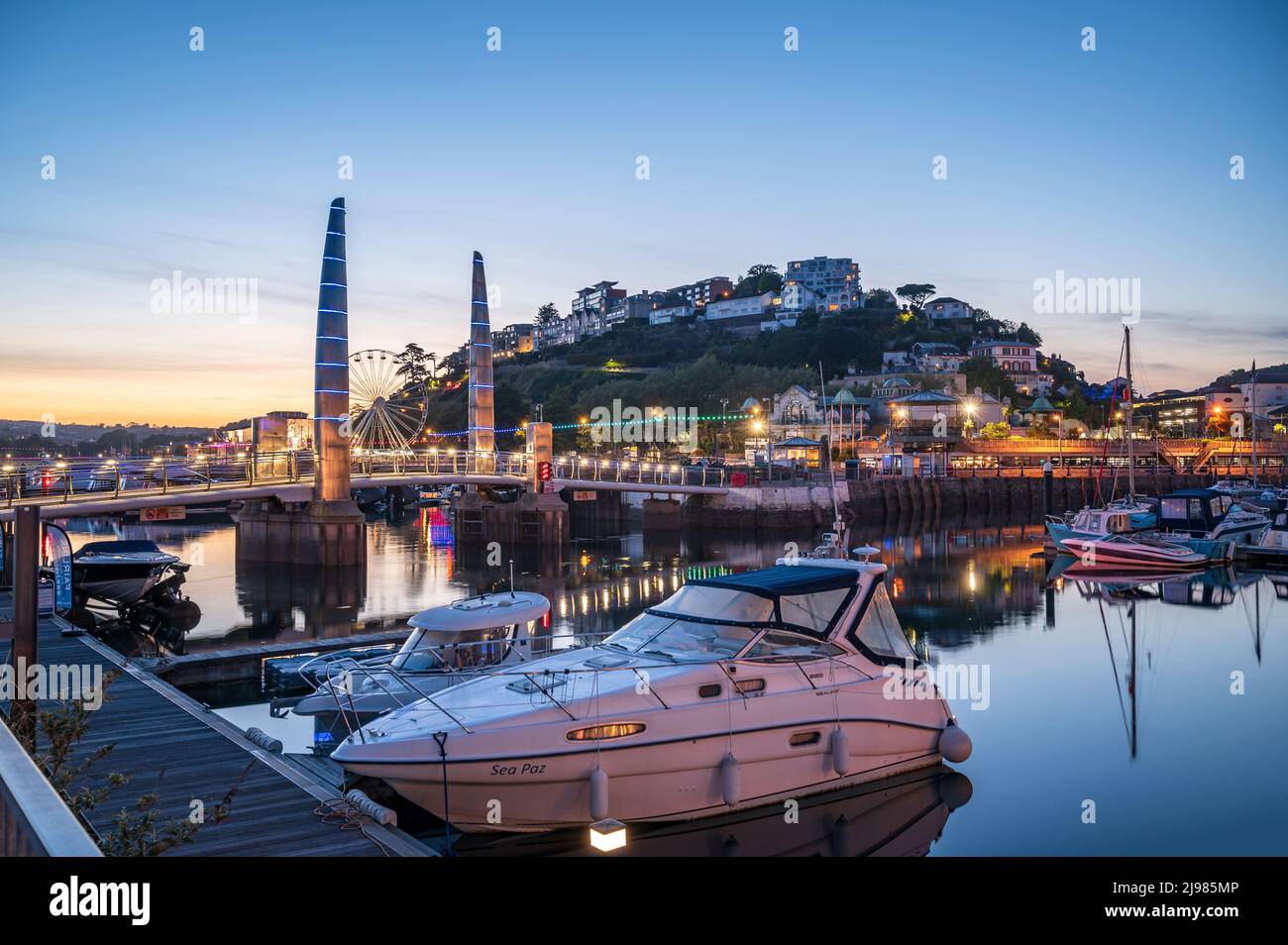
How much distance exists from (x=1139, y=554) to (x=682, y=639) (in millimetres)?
35458

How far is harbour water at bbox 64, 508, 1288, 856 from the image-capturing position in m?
14.4

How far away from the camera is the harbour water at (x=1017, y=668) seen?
568 inches

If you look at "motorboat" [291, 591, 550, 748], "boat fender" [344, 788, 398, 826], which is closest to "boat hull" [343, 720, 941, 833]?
"boat fender" [344, 788, 398, 826]

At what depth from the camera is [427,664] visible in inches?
672

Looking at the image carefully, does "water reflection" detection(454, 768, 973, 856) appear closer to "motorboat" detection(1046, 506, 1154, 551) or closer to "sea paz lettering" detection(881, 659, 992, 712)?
"sea paz lettering" detection(881, 659, 992, 712)

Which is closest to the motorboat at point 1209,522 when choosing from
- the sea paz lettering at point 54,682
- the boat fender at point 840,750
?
the boat fender at point 840,750

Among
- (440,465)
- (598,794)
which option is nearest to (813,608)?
(598,794)

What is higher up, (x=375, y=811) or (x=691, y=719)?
(x=691, y=719)

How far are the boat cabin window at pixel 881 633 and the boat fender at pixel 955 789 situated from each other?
6.49ft

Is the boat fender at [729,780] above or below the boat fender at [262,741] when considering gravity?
below

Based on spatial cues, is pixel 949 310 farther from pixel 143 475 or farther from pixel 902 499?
pixel 143 475

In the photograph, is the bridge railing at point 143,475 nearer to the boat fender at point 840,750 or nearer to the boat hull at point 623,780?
the boat hull at point 623,780
